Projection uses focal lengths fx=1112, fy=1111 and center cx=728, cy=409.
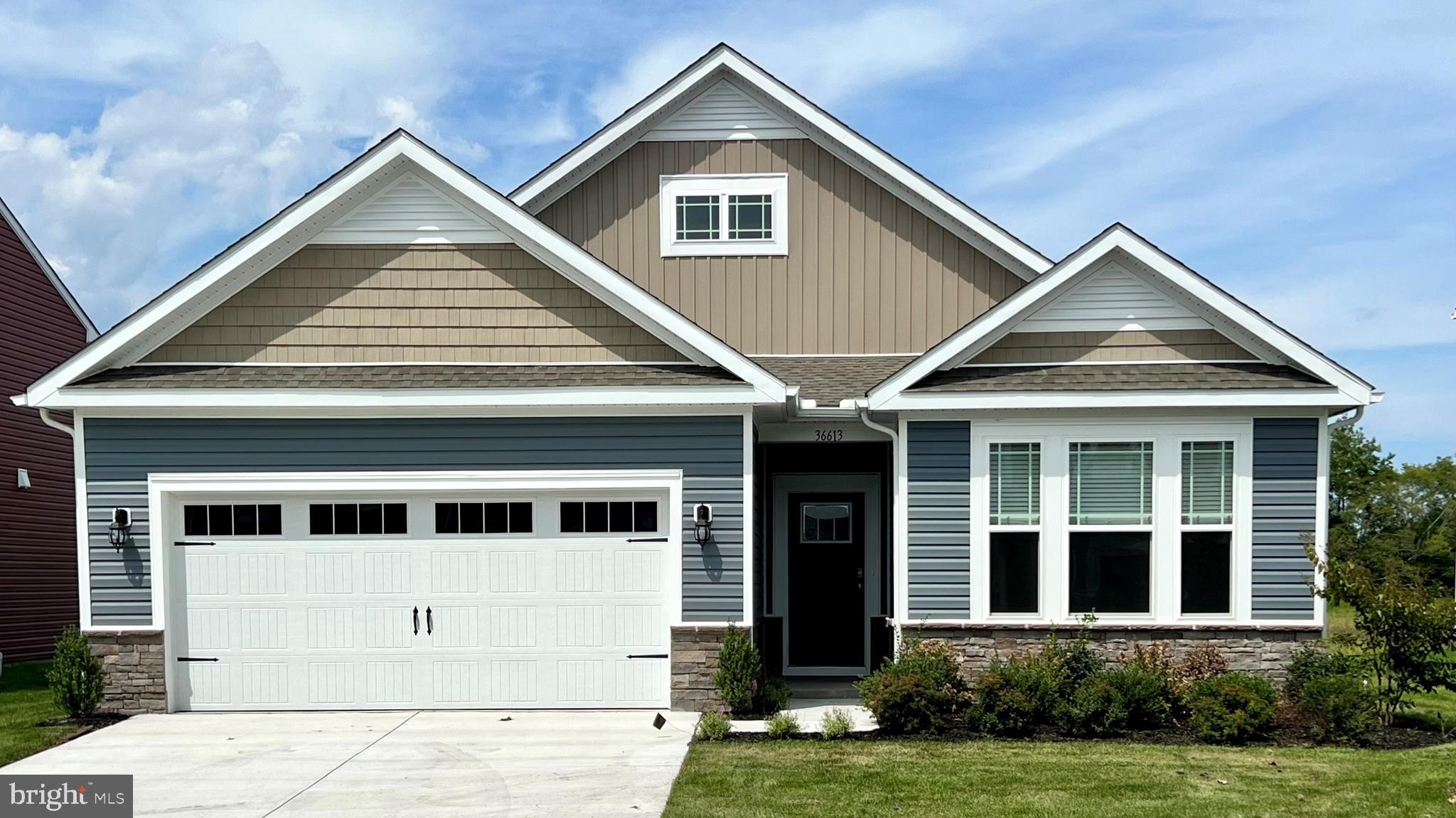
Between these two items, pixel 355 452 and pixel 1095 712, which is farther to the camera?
pixel 355 452

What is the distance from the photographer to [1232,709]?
30.3ft

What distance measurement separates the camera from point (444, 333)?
10.7 metres

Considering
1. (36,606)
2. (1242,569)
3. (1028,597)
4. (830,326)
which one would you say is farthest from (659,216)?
(36,606)

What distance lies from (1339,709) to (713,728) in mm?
5158

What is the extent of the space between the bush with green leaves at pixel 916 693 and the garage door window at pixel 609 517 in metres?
2.50

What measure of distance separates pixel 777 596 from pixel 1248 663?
5.05 m

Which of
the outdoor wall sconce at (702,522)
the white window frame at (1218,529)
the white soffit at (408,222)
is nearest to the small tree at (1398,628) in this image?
the white window frame at (1218,529)

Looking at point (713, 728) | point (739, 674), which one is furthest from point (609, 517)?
point (713, 728)

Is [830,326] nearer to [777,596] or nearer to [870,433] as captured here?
[870,433]

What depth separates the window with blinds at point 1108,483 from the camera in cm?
1040

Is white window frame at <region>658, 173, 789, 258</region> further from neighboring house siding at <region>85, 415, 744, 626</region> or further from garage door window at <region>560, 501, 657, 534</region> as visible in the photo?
garage door window at <region>560, 501, 657, 534</region>

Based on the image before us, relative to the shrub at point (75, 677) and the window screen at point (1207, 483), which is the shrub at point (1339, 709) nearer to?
the window screen at point (1207, 483)

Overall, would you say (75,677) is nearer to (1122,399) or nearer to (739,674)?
(739,674)

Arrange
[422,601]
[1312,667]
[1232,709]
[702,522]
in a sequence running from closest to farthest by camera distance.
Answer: [1232,709]
[1312,667]
[702,522]
[422,601]
